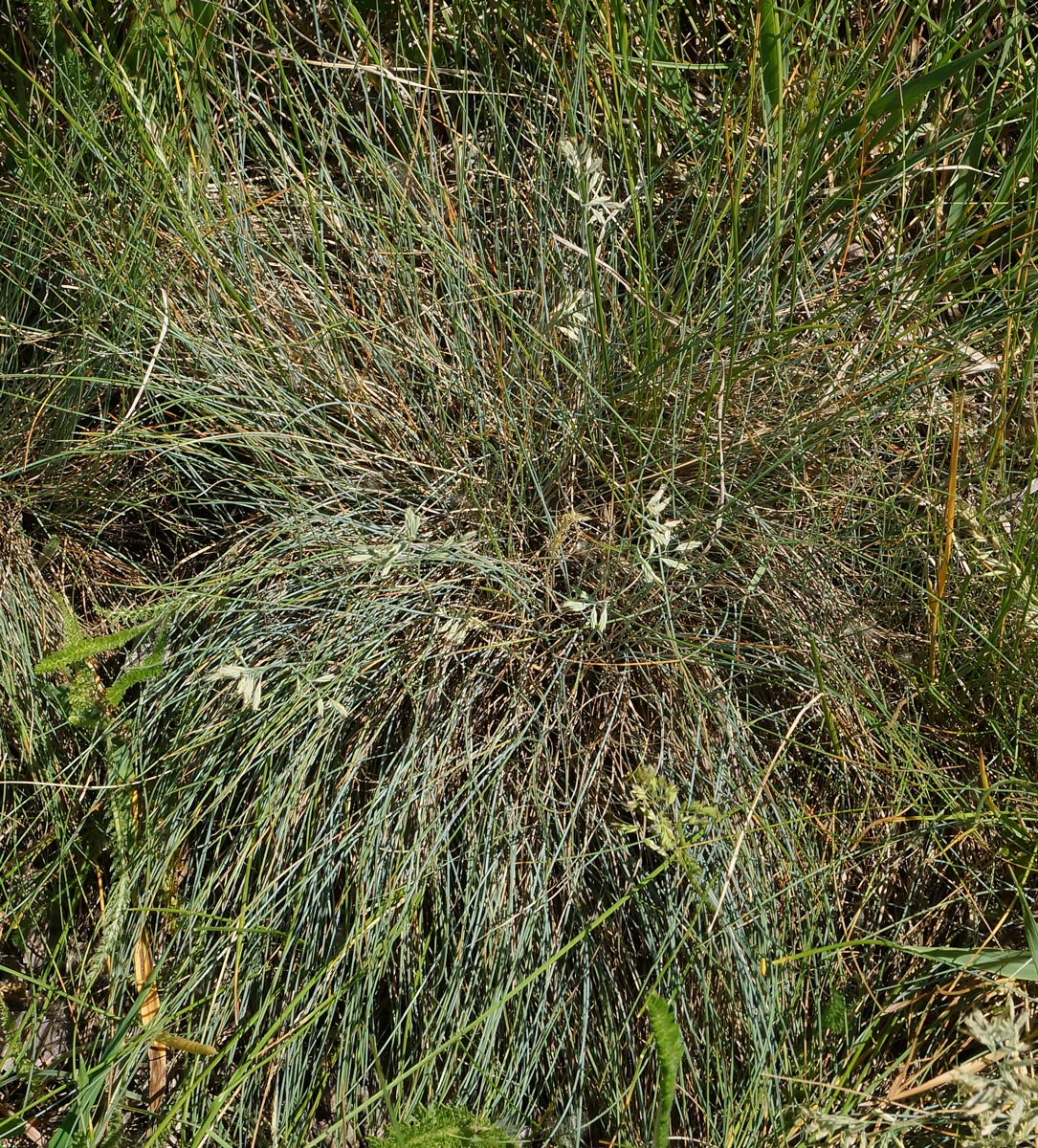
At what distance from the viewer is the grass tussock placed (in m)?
1.26

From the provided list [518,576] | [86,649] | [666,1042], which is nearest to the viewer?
[666,1042]

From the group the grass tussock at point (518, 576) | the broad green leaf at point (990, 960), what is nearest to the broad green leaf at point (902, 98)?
the grass tussock at point (518, 576)

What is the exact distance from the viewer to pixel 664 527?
1184mm

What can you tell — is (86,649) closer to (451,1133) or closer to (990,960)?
(451,1133)

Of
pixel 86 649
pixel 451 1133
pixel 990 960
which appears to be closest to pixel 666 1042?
pixel 451 1133

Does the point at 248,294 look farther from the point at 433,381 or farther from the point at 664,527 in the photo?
the point at 664,527

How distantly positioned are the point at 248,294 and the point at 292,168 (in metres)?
0.19

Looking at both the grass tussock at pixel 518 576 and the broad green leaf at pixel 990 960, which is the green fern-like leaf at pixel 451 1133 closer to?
the grass tussock at pixel 518 576

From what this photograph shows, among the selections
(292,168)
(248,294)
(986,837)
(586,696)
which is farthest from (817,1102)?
(292,168)

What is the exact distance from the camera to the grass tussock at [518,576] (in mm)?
1261

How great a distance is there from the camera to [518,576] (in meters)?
1.34

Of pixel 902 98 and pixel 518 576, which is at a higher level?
pixel 902 98

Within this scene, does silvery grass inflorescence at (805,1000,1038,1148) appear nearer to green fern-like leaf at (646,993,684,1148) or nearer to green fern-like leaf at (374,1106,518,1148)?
green fern-like leaf at (646,993,684,1148)

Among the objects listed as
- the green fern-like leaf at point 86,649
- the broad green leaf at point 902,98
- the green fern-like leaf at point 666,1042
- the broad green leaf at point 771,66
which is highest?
the broad green leaf at point 771,66
